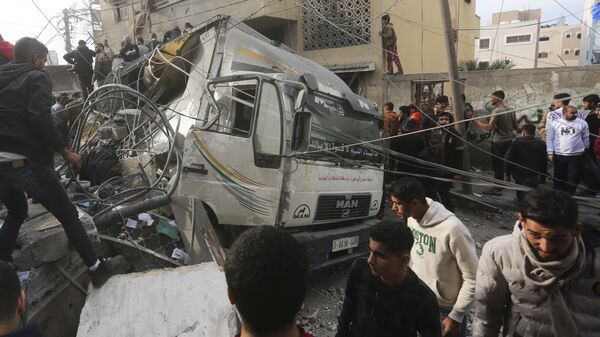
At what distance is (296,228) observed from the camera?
13.9 ft

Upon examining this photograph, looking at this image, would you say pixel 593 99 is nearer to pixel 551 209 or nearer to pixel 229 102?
pixel 229 102

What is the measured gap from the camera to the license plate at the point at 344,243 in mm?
4281

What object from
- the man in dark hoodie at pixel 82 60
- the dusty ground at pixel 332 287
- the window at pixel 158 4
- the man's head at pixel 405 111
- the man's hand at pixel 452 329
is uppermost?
the window at pixel 158 4

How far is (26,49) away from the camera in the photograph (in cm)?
246

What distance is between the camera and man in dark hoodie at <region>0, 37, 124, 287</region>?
233 cm

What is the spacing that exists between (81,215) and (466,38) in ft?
63.0

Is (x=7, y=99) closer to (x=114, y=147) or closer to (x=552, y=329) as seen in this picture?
(x=114, y=147)

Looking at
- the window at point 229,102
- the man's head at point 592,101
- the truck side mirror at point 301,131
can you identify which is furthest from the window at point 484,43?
the window at point 229,102

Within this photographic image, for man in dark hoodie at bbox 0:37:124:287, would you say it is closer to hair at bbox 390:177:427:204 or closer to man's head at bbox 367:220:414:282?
man's head at bbox 367:220:414:282

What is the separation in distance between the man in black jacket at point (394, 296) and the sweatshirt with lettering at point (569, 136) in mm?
5366

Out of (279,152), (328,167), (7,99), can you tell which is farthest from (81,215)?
(328,167)

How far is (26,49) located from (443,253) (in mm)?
2755

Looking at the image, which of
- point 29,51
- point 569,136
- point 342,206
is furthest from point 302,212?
point 569,136

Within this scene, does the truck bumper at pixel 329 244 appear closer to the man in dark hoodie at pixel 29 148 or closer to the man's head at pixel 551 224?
the man in dark hoodie at pixel 29 148
